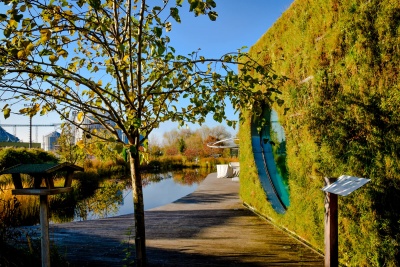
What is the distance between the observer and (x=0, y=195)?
6777mm

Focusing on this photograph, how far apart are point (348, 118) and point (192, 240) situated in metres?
3.00

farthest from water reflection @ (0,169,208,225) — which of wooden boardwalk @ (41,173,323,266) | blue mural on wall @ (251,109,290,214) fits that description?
blue mural on wall @ (251,109,290,214)

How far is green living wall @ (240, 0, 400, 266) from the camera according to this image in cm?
275

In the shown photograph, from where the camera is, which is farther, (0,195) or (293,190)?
(0,195)

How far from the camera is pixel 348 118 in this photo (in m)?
3.24

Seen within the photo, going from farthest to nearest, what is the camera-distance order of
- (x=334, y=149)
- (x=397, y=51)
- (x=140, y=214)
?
(x=334, y=149), (x=140, y=214), (x=397, y=51)

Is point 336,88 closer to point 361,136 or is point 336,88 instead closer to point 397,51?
point 361,136

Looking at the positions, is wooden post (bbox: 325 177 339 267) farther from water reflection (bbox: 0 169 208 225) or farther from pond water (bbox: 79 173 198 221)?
pond water (bbox: 79 173 198 221)

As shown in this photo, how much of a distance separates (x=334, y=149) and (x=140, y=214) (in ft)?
6.81

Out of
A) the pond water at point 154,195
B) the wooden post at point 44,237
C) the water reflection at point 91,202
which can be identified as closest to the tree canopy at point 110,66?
the wooden post at point 44,237

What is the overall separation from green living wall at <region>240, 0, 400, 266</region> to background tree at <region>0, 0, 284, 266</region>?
518 millimetres

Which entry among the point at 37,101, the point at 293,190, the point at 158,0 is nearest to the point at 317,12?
the point at 158,0

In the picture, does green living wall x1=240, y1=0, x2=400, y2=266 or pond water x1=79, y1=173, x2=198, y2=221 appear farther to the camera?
pond water x1=79, y1=173, x2=198, y2=221

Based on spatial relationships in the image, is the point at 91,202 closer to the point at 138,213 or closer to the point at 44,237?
the point at 44,237
